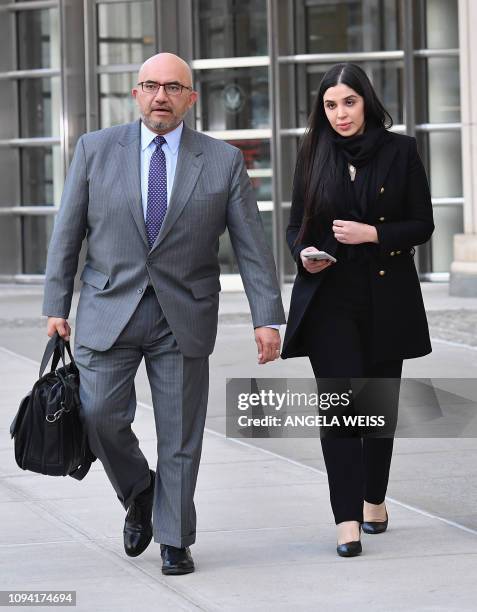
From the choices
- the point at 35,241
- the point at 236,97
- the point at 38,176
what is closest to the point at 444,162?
the point at 236,97

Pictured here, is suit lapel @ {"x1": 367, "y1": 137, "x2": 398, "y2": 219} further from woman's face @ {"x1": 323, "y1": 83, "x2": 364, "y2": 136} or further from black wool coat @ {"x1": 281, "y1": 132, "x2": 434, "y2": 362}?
woman's face @ {"x1": 323, "y1": 83, "x2": 364, "y2": 136}

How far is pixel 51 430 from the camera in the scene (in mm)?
5207

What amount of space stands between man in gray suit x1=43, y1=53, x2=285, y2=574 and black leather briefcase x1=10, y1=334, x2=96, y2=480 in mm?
66

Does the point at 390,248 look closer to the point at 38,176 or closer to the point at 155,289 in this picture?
the point at 155,289

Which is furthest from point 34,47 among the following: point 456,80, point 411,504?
point 411,504

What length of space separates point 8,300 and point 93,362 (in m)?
14.1

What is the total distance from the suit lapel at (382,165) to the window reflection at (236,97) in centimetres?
1420

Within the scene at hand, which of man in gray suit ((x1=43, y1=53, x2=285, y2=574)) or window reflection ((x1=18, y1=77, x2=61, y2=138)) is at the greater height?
window reflection ((x1=18, y1=77, x2=61, y2=138))

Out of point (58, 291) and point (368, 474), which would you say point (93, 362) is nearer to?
point (58, 291)

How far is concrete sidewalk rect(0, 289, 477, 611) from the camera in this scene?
4.94 metres

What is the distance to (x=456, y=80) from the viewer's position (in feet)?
65.4

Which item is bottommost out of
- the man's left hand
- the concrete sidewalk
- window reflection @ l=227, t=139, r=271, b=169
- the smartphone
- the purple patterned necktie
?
the concrete sidewalk

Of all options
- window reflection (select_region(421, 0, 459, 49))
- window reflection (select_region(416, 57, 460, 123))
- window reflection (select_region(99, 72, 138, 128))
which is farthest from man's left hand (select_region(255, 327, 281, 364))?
window reflection (select_region(99, 72, 138, 128))

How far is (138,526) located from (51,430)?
523 mm
